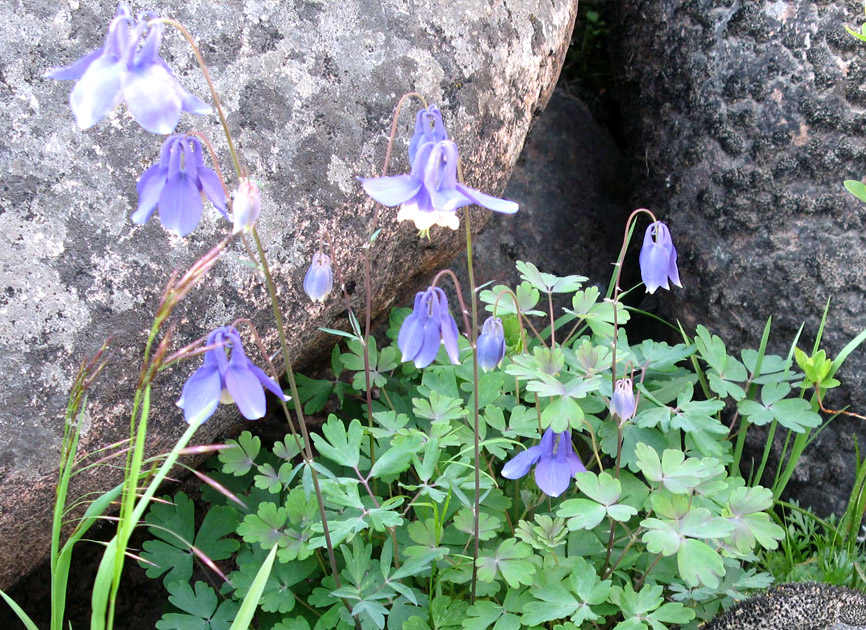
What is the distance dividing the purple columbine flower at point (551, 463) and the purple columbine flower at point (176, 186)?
1.04 m

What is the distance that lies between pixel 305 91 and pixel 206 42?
290mm

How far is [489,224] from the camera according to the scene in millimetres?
3480

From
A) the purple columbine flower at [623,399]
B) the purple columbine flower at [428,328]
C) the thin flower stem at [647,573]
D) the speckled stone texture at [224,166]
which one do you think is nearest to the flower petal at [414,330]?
the purple columbine flower at [428,328]

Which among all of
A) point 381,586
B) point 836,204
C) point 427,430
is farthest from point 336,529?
point 836,204

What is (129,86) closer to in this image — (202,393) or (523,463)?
(202,393)

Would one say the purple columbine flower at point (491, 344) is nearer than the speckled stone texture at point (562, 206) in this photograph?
Yes

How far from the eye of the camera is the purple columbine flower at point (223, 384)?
4.81 feet

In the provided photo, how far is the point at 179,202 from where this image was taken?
1.49 meters

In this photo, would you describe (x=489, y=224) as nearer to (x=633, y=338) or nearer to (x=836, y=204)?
(x=633, y=338)

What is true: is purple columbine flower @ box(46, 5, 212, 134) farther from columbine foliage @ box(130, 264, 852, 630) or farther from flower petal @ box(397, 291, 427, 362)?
columbine foliage @ box(130, 264, 852, 630)

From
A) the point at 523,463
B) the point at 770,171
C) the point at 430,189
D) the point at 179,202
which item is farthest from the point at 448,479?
the point at 770,171

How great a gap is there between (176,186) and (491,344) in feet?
2.64

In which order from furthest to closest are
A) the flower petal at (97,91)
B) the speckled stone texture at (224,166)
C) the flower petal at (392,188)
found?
the speckled stone texture at (224,166) → the flower petal at (392,188) → the flower petal at (97,91)

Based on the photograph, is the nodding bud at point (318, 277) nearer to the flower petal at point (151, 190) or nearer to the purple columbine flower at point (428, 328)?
the purple columbine flower at point (428, 328)
